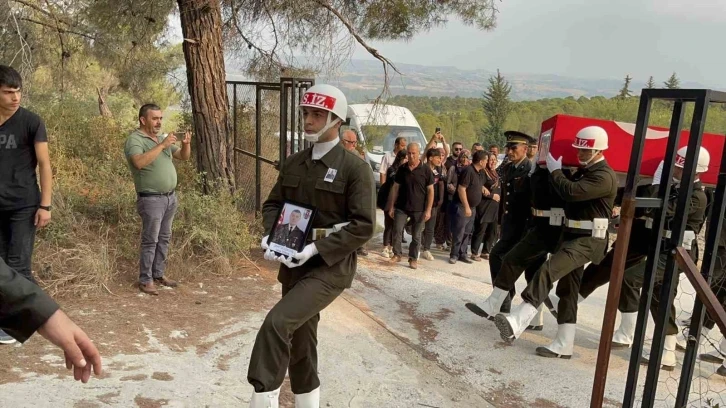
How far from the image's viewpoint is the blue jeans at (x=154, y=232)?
5598mm

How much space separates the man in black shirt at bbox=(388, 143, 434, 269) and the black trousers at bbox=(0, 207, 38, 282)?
496 centimetres

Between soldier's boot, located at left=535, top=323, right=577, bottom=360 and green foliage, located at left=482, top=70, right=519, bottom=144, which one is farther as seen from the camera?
green foliage, located at left=482, top=70, right=519, bottom=144

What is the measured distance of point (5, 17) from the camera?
30.7 ft

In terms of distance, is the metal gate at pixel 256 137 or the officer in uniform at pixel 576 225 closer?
the officer in uniform at pixel 576 225

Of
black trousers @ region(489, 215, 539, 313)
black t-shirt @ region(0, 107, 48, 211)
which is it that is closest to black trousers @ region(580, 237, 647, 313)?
black trousers @ region(489, 215, 539, 313)

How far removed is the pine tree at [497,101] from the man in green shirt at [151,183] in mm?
61172

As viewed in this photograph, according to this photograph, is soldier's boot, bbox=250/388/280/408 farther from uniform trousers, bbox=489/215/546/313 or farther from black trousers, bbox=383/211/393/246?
black trousers, bbox=383/211/393/246

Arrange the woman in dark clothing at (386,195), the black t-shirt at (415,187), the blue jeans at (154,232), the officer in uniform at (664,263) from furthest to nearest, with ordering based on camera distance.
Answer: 1. the woman in dark clothing at (386,195)
2. the black t-shirt at (415,187)
3. the blue jeans at (154,232)
4. the officer in uniform at (664,263)

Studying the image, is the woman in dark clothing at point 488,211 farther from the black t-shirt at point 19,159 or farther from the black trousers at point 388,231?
the black t-shirt at point 19,159

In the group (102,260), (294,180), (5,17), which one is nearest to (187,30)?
(102,260)

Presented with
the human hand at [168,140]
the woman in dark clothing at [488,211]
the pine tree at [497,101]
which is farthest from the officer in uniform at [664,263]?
the pine tree at [497,101]

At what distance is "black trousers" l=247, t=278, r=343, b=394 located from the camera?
3.33 meters

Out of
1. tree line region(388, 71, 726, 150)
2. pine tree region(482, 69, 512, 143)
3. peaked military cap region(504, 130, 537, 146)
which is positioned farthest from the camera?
pine tree region(482, 69, 512, 143)

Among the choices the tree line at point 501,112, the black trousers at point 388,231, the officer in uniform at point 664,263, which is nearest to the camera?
the officer in uniform at point 664,263
